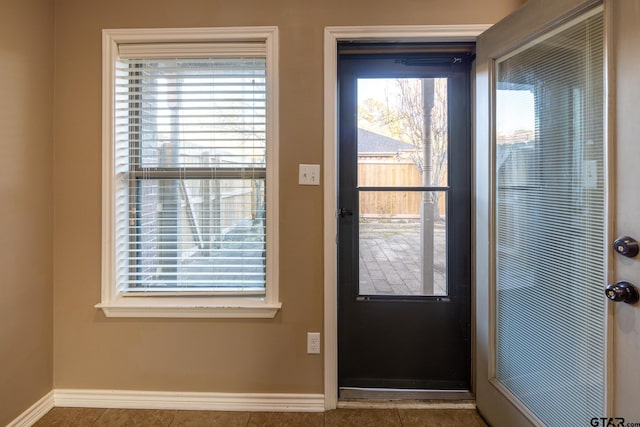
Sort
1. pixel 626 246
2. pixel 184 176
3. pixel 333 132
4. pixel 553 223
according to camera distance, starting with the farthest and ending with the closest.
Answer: pixel 184 176
pixel 333 132
pixel 553 223
pixel 626 246

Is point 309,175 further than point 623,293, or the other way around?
point 309,175

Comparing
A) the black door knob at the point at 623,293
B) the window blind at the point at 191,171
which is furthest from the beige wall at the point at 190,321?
the black door knob at the point at 623,293

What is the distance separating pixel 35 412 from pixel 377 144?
2369 mm

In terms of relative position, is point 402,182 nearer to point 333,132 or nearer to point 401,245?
point 401,245

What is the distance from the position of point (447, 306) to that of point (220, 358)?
1357 mm

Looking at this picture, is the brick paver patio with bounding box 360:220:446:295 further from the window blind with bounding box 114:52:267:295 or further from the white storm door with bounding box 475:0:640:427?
the window blind with bounding box 114:52:267:295

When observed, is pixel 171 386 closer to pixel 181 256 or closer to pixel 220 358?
pixel 220 358

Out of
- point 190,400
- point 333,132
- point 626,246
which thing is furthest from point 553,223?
point 190,400

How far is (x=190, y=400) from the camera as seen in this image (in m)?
1.80

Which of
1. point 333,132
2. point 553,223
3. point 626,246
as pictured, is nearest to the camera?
point 626,246

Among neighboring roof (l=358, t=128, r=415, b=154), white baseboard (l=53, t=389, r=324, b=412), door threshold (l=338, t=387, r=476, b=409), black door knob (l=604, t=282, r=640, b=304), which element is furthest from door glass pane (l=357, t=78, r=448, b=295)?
black door knob (l=604, t=282, r=640, b=304)

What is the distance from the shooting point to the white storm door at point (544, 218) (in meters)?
1.14

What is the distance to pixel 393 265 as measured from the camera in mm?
1941

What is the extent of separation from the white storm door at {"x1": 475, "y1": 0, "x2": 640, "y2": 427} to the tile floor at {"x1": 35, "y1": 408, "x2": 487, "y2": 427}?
23 cm
